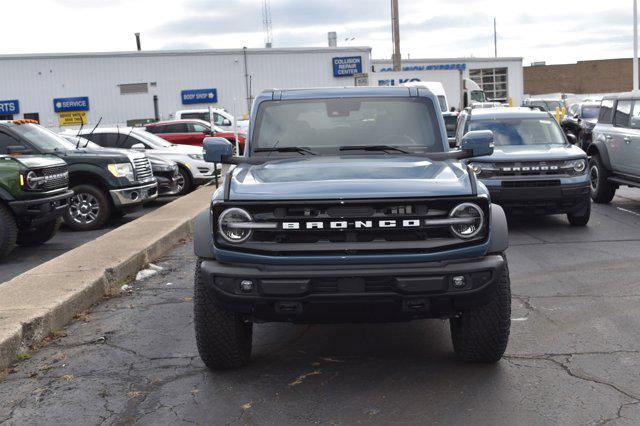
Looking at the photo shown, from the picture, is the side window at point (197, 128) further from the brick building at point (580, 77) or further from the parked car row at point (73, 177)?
the brick building at point (580, 77)

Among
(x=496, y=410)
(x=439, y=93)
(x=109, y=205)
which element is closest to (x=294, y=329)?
(x=496, y=410)

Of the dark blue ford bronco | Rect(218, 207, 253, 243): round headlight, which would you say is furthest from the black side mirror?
Rect(218, 207, 253, 243): round headlight

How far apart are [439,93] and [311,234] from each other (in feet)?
90.8

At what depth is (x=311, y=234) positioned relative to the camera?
480cm

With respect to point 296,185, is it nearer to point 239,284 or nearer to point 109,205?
point 239,284

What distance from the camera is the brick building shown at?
90125mm

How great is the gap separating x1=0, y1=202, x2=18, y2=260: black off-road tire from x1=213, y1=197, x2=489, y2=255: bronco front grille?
6.35 metres

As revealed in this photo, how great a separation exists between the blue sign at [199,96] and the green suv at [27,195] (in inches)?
1302

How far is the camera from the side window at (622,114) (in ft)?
43.2

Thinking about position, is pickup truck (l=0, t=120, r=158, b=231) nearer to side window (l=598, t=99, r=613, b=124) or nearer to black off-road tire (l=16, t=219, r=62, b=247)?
black off-road tire (l=16, t=219, r=62, b=247)

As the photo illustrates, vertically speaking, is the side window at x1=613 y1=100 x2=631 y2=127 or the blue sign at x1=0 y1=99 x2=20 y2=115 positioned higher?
the blue sign at x1=0 y1=99 x2=20 y2=115

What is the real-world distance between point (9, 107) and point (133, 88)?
21.4ft

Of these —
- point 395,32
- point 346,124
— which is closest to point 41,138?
point 346,124

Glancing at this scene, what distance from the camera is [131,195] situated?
1342 cm
